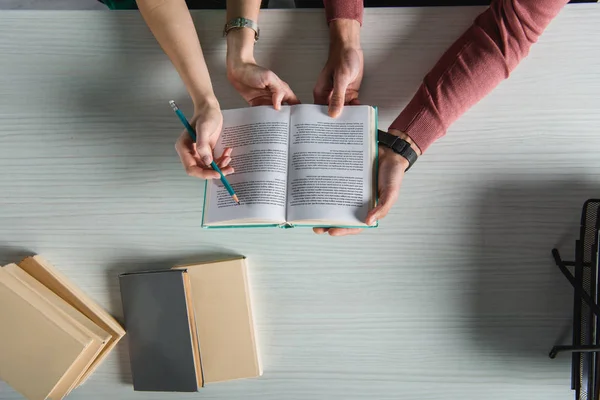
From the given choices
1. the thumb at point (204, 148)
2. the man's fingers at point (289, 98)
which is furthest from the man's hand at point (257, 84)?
the thumb at point (204, 148)

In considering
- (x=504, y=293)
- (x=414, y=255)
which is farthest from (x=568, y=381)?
(x=414, y=255)

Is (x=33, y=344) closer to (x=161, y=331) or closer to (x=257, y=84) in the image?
(x=161, y=331)

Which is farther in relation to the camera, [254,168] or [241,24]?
[241,24]

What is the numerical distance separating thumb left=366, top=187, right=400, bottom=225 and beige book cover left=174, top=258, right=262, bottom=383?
0.25 meters

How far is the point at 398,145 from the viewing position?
0.76 meters

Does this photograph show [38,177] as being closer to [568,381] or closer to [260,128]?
[260,128]

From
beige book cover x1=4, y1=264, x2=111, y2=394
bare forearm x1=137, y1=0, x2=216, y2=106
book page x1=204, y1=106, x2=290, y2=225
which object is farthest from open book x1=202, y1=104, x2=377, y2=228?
beige book cover x1=4, y1=264, x2=111, y2=394

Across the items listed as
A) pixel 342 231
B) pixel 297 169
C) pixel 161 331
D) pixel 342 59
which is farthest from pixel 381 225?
pixel 161 331

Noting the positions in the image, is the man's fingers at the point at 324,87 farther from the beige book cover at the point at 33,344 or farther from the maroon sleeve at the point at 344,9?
the beige book cover at the point at 33,344

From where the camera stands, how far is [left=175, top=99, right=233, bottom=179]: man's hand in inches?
27.8

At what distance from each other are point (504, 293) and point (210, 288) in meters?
0.51

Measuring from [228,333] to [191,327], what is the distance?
0.21 feet

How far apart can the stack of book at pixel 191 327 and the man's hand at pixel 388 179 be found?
191 millimetres

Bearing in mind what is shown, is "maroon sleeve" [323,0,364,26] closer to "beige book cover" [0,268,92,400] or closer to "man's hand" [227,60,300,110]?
"man's hand" [227,60,300,110]
